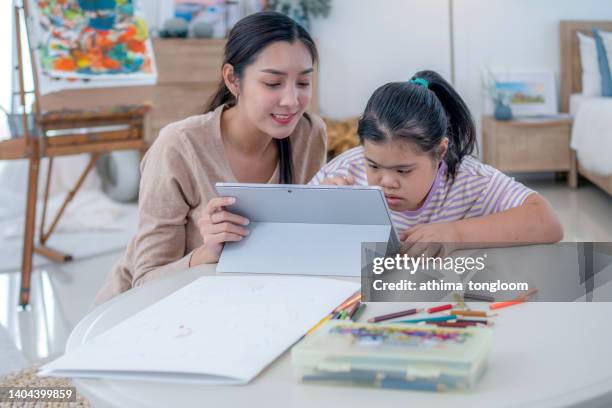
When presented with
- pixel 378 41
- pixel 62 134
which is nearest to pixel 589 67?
pixel 378 41

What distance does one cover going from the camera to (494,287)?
96cm

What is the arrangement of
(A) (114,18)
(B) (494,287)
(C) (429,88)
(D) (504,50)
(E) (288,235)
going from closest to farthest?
(B) (494,287)
(E) (288,235)
(C) (429,88)
(A) (114,18)
(D) (504,50)

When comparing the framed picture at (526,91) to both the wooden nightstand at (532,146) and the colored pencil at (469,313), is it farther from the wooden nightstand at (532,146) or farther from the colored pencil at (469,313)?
the colored pencil at (469,313)

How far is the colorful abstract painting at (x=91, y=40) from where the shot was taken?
294cm

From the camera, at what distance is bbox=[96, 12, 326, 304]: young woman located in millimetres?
1454

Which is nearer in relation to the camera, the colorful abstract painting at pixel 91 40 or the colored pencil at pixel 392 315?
the colored pencil at pixel 392 315

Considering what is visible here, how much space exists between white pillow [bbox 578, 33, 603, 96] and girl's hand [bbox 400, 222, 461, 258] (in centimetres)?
383

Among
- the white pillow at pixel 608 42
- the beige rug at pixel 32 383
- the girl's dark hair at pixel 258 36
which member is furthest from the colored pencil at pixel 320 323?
the white pillow at pixel 608 42

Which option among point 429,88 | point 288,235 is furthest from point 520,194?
point 288,235

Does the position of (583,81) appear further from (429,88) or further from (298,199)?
(298,199)

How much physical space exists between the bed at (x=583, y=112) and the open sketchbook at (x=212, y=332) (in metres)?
3.22

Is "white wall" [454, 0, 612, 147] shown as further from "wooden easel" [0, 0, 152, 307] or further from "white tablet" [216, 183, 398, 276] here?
"white tablet" [216, 183, 398, 276]

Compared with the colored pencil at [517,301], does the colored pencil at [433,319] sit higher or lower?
higher

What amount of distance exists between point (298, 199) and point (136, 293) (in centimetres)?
24
